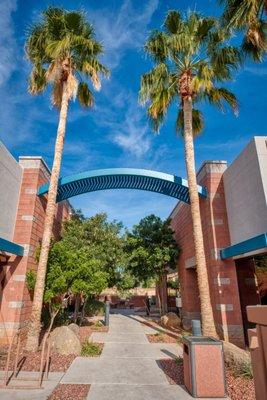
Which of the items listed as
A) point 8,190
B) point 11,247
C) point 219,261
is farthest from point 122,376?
point 8,190

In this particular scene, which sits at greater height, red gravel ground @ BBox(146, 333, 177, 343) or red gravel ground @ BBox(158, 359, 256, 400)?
red gravel ground @ BBox(146, 333, 177, 343)

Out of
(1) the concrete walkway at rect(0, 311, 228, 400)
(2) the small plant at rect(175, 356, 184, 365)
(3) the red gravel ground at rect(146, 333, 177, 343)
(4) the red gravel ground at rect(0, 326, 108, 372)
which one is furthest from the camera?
(3) the red gravel ground at rect(146, 333, 177, 343)

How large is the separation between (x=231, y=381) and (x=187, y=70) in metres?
11.5

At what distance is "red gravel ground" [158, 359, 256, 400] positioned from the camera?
586 centimetres

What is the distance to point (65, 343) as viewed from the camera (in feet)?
30.2

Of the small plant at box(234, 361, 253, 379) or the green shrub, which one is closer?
the small plant at box(234, 361, 253, 379)

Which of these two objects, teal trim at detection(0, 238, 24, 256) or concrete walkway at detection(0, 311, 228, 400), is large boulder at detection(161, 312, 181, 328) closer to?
concrete walkway at detection(0, 311, 228, 400)

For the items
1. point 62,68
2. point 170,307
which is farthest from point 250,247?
point 170,307

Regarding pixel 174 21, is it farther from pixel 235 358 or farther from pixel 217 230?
pixel 235 358

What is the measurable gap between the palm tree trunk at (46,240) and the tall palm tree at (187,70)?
3.77 metres

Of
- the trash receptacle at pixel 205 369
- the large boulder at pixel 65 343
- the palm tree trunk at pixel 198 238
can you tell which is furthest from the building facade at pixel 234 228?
the large boulder at pixel 65 343

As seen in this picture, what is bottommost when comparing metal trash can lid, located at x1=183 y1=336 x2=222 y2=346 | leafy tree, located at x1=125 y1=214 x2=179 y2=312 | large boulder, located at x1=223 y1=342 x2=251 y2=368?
large boulder, located at x1=223 y1=342 x2=251 y2=368

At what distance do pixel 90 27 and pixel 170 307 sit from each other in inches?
909

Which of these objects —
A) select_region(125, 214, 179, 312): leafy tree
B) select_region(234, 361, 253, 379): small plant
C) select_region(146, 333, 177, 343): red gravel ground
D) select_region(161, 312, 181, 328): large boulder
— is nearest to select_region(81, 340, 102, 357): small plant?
select_region(146, 333, 177, 343): red gravel ground
